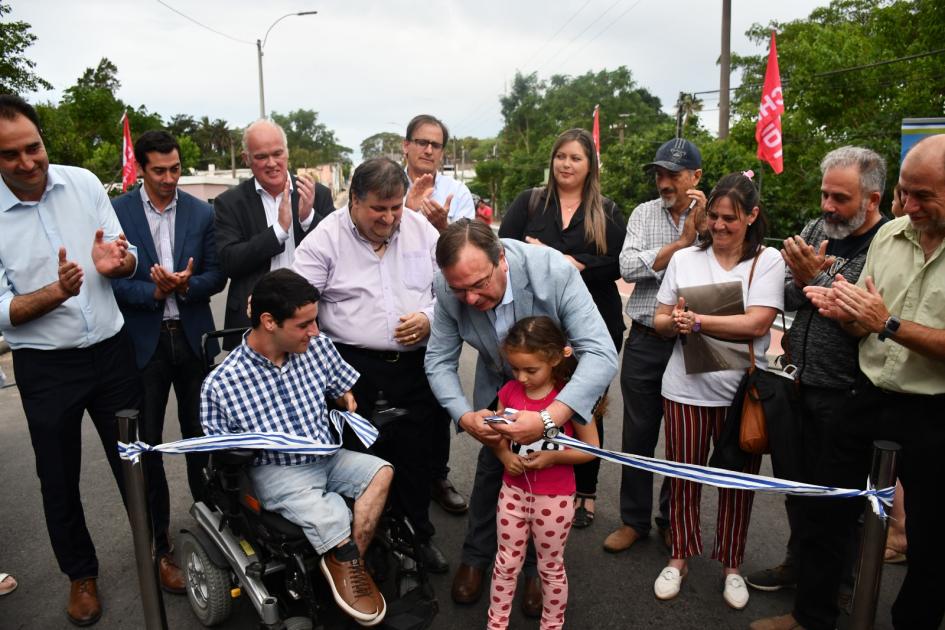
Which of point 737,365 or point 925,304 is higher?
point 925,304

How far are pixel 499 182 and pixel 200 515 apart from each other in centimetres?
4781

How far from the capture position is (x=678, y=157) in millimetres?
3570

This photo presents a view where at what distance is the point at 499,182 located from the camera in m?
49.6

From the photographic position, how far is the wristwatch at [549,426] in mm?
2535

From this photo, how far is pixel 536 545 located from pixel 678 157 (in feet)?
6.91

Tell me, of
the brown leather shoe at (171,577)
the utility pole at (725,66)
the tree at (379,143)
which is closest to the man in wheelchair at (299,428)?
the brown leather shoe at (171,577)

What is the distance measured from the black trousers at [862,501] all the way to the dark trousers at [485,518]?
3.90ft

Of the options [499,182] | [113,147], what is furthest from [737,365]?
[499,182]

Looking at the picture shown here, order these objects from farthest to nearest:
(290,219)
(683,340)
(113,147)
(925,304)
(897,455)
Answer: (113,147) < (290,219) < (683,340) < (925,304) < (897,455)

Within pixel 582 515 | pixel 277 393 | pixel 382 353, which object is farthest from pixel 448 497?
pixel 277 393

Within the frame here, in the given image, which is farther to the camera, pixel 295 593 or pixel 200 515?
pixel 200 515

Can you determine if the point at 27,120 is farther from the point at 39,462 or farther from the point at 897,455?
the point at 897,455

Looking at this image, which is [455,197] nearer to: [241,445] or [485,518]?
[485,518]

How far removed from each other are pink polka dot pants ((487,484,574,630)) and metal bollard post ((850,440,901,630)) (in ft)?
3.35
